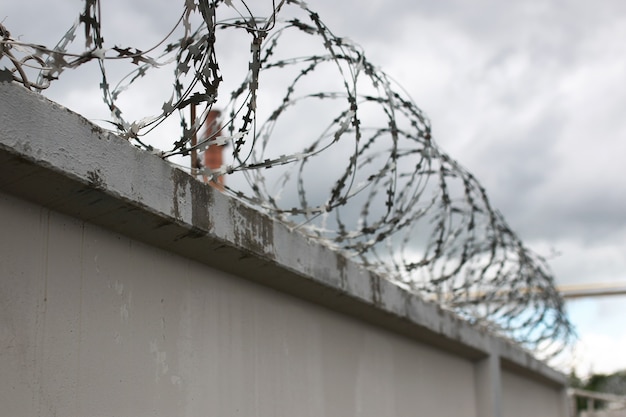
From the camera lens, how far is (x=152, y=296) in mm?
3383

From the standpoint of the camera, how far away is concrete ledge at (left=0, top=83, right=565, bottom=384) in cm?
268

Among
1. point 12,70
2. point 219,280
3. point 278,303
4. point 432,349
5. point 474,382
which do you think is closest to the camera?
point 12,70

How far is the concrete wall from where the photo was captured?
2.78 metres

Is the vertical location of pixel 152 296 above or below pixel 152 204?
below

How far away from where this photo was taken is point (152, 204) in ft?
10.4

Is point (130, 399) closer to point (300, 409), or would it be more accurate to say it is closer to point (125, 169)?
point (125, 169)

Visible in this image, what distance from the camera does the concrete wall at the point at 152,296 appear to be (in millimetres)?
2775

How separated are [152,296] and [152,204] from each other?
386 millimetres

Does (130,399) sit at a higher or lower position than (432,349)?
lower

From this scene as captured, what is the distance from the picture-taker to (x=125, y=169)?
3049 mm

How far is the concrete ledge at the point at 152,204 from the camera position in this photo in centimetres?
268

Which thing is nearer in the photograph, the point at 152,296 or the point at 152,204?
the point at 152,204

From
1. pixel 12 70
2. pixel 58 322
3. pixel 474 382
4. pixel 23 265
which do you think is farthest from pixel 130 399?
pixel 474 382

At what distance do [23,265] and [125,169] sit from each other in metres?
0.45
